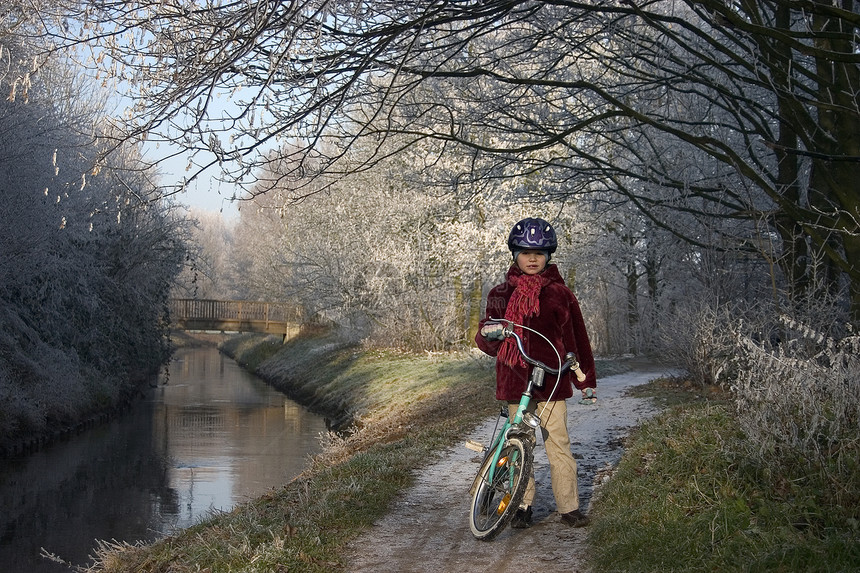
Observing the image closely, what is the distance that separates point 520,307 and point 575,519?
158cm

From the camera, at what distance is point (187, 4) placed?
7422 mm

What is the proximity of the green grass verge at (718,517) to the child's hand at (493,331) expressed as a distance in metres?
1.45

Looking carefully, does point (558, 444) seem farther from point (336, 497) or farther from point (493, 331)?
point (336, 497)

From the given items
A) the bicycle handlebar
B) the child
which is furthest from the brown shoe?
the bicycle handlebar

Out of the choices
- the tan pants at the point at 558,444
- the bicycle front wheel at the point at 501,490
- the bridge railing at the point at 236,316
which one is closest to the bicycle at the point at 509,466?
the bicycle front wheel at the point at 501,490

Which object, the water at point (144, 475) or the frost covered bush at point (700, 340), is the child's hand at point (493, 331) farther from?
the frost covered bush at point (700, 340)

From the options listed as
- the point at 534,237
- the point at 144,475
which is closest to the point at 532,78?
the point at 534,237

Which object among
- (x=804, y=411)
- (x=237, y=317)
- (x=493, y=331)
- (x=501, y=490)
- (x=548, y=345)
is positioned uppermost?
(x=237, y=317)

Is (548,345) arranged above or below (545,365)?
above

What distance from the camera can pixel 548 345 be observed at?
6.34m

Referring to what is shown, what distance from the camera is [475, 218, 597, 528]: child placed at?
249 inches

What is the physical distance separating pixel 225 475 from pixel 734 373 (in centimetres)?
868

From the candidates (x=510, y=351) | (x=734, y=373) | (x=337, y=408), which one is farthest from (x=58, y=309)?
(x=510, y=351)

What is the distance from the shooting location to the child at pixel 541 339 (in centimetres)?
632
